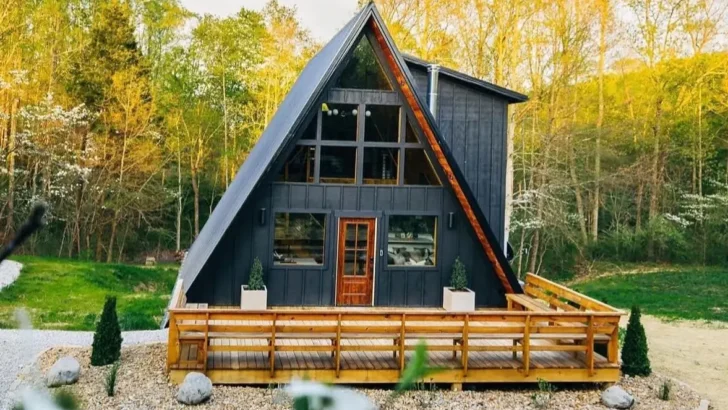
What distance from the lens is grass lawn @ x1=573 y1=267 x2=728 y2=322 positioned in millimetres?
16125

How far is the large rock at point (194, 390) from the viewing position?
7.41 m

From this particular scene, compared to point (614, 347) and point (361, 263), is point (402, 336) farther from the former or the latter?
point (361, 263)

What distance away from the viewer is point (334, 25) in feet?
85.9

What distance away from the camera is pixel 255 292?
1043 centimetres

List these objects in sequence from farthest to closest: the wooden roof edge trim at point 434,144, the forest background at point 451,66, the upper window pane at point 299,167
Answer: the forest background at point 451,66
the upper window pane at point 299,167
the wooden roof edge trim at point 434,144

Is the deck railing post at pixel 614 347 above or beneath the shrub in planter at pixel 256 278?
beneath

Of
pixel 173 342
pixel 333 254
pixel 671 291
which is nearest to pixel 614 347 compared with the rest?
pixel 333 254

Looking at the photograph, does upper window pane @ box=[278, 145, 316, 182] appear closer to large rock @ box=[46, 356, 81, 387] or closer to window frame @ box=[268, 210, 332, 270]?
window frame @ box=[268, 210, 332, 270]

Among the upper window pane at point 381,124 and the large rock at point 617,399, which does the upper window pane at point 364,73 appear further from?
the large rock at point 617,399

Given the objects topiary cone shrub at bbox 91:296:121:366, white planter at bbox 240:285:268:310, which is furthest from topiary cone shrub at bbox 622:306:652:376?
topiary cone shrub at bbox 91:296:121:366

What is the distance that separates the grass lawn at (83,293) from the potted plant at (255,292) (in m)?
2.48

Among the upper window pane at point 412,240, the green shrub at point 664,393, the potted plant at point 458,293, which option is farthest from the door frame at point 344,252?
the green shrub at point 664,393

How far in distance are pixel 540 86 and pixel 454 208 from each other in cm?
1026

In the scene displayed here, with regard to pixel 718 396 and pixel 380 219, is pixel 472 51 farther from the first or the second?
pixel 718 396
